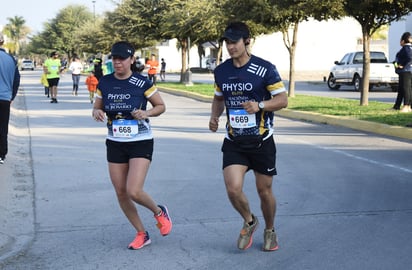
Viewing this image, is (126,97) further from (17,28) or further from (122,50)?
(17,28)

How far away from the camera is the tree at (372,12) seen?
17062 mm

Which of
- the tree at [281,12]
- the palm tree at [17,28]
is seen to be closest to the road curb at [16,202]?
the tree at [281,12]

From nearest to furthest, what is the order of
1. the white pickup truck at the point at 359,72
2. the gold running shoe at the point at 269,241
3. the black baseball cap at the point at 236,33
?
the black baseball cap at the point at 236,33
the gold running shoe at the point at 269,241
the white pickup truck at the point at 359,72

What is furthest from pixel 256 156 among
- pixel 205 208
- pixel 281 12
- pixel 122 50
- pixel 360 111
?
pixel 281 12

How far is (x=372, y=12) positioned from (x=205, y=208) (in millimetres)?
11700

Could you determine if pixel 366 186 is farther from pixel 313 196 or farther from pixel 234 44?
pixel 234 44

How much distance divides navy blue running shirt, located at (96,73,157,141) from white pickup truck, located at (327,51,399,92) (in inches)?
963

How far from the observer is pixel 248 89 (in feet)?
17.9

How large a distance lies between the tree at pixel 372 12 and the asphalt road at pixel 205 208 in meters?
4.76

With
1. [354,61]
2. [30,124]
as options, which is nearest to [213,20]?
[354,61]

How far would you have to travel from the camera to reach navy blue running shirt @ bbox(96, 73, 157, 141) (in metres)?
5.83

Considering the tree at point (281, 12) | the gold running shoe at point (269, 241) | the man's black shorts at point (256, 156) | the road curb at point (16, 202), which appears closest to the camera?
the man's black shorts at point (256, 156)

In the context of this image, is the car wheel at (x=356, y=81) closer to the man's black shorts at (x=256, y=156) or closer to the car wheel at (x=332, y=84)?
the car wheel at (x=332, y=84)

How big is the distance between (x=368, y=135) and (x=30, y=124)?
8.08m
